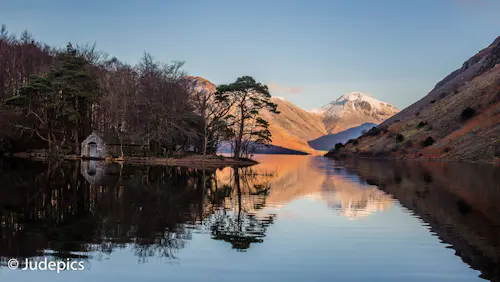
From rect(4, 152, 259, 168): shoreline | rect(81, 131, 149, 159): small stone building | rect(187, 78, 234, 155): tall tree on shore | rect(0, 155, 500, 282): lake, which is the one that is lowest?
rect(0, 155, 500, 282): lake

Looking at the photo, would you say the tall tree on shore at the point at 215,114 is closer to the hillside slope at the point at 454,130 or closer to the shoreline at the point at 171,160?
the shoreline at the point at 171,160

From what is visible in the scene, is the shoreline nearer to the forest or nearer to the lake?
the forest

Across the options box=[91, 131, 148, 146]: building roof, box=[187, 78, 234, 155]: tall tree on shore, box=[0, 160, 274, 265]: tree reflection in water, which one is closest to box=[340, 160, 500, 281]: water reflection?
box=[0, 160, 274, 265]: tree reflection in water

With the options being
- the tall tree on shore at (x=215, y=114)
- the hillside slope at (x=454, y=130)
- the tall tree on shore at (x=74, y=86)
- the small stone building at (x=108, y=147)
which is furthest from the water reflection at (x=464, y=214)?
the hillside slope at (x=454, y=130)

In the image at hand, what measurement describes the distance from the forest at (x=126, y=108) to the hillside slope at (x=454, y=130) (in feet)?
139

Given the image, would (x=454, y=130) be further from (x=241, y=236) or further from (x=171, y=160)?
(x=241, y=236)

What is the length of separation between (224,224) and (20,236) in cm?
750

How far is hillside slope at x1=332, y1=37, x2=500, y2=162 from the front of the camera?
95.2 metres

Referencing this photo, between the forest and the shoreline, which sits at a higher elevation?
the forest

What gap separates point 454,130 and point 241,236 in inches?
4087

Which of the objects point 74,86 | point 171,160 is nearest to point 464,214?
point 171,160

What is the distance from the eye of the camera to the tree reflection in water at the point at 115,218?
14.7 m

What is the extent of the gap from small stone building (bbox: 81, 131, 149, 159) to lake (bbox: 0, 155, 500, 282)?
43023 mm

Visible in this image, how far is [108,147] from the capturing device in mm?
72938
